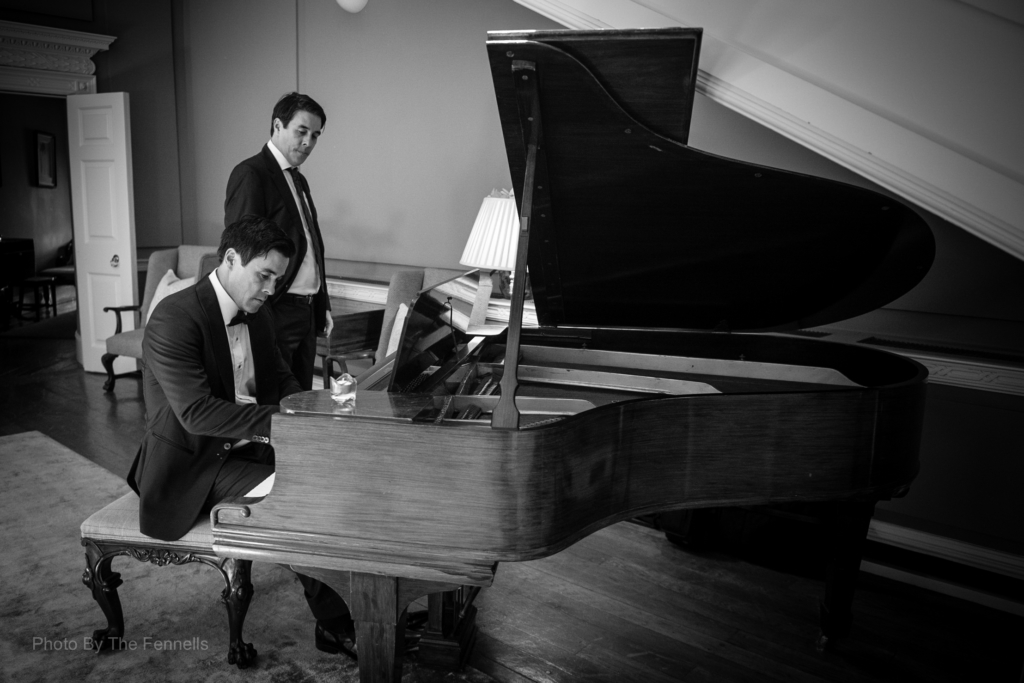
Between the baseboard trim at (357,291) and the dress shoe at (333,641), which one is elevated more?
the baseboard trim at (357,291)

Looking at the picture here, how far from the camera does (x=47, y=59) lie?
5.19 metres

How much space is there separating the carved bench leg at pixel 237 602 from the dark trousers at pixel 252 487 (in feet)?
0.50

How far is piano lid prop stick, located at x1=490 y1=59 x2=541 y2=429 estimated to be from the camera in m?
1.40

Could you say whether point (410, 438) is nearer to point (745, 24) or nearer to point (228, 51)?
point (745, 24)

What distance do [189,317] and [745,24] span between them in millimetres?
2305

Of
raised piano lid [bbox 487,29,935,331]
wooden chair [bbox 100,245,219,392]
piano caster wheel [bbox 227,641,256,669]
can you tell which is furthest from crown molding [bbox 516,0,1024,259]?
wooden chair [bbox 100,245,219,392]

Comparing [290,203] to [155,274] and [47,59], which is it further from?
[47,59]

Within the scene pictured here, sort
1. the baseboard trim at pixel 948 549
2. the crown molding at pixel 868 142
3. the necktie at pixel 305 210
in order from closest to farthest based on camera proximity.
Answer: the crown molding at pixel 868 142 < the baseboard trim at pixel 948 549 < the necktie at pixel 305 210

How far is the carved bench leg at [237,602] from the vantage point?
192 cm

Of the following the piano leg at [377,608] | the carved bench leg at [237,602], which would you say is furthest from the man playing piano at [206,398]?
the piano leg at [377,608]

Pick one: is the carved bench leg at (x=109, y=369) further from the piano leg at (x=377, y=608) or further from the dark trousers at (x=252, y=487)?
the piano leg at (x=377, y=608)

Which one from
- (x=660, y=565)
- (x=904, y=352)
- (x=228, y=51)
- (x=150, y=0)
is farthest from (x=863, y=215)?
(x=150, y=0)

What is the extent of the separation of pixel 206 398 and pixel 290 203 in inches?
46.8

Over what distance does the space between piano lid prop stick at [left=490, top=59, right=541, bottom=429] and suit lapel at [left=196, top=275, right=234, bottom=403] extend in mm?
906
